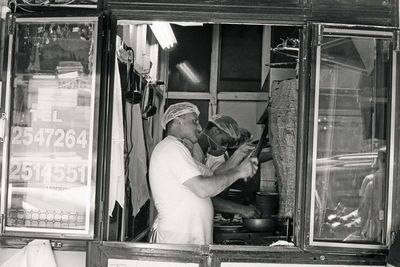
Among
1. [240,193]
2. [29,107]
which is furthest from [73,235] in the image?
[240,193]

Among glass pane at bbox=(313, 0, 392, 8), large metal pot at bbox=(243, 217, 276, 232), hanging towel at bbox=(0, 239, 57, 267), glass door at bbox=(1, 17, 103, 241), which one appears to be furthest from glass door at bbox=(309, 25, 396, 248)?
hanging towel at bbox=(0, 239, 57, 267)

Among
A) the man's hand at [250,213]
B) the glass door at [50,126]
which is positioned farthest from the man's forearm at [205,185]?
the man's hand at [250,213]

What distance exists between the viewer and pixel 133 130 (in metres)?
4.27

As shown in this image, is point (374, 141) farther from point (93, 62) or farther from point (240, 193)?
point (240, 193)

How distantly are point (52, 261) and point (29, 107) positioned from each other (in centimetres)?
94

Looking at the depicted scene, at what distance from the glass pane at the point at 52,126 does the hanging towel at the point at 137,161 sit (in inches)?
47.0

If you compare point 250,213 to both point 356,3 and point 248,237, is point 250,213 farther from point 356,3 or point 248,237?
point 356,3

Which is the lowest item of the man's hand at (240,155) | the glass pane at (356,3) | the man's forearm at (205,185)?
the man's forearm at (205,185)

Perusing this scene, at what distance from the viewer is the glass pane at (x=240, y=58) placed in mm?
6441

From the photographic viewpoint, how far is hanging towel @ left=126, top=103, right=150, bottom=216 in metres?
4.21

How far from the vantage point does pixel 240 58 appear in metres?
6.52

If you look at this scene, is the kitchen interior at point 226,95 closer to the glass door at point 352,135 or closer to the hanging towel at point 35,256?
the glass door at point 352,135

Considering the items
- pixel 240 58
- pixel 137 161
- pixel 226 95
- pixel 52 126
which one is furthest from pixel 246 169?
pixel 240 58

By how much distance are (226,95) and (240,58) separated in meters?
0.58
